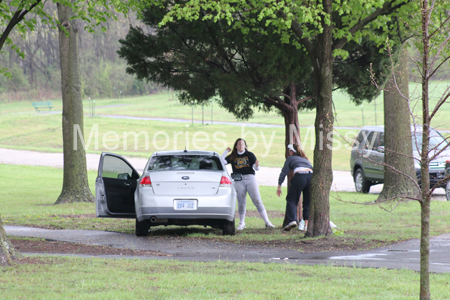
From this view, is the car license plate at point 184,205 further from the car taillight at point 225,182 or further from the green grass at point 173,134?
the green grass at point 173,134

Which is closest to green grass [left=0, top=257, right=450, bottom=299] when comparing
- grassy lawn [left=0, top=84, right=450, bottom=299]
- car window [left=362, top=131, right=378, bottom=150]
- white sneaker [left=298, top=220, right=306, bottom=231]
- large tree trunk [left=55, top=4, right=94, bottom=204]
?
grassy lawn [left=0, top=84, right=450, bottom=299]

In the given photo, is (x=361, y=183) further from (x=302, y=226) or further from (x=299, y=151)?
(x=299, y=151)

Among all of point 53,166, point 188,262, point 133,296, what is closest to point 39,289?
point 133,296

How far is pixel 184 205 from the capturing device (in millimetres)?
9578

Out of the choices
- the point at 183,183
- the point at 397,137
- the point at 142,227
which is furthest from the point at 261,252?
the point at 397,137

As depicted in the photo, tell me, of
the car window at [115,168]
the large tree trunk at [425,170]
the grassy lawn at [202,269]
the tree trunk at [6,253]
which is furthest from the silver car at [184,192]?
the large tree trunk at [425,170]

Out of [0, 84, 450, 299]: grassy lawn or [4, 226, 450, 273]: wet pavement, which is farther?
[4, 226, 450, 273]: wet pavement

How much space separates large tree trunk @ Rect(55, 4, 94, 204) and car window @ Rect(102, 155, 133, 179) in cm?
568

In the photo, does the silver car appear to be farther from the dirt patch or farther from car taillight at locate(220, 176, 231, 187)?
the dirt patch

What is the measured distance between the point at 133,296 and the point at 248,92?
597cm

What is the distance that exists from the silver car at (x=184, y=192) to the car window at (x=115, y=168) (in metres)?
0.13

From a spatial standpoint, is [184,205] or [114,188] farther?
[114,188]

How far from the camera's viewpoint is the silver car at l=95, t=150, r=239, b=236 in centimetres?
959

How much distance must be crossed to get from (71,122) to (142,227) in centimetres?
752
